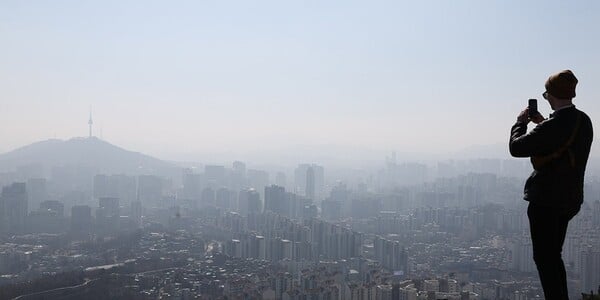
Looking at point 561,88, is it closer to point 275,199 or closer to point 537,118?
point 537,118

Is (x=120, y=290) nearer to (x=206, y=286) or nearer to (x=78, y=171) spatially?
(x=206, y=286)

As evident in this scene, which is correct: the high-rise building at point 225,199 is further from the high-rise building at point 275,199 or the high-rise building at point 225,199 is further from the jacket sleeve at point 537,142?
the jacket sleeve at point 537,142

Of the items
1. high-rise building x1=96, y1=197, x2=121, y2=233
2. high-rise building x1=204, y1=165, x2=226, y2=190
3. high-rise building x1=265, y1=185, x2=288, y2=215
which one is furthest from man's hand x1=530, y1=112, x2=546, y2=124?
high-rise building x1=204, y1=165, x2=226, y2=190

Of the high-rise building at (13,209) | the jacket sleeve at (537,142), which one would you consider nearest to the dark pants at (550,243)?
the jacket sleeve at (537,142)

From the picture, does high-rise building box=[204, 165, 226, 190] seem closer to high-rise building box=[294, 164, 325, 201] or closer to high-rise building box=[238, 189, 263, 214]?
high-rise building box=[294, 164, 325, 201]

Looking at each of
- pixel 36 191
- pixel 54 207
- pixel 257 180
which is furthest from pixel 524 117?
pixel 257 180
